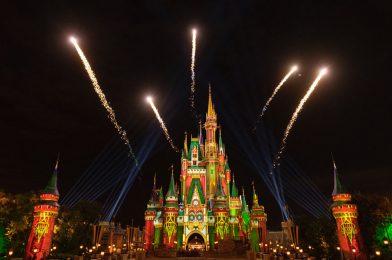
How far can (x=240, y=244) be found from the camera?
164 ft

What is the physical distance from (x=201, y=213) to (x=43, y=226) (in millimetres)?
30743

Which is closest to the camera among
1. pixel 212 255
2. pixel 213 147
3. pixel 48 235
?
pixel 48 235

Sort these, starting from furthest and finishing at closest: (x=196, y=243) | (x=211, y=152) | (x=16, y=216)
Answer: (x=211, y=152)
(x=196, y=243)
(x=16, y=216)

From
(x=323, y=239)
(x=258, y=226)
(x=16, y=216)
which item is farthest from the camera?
(x=258, y=226)

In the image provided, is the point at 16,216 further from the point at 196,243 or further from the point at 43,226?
the point at 196,243

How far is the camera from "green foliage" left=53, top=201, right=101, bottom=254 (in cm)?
4966

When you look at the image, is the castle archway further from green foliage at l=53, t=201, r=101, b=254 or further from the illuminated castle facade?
green foliage at l=53, t=201, r=101, b=254

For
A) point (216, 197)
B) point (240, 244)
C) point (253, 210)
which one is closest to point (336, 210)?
point (240, 244)

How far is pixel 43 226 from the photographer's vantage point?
37750 mm

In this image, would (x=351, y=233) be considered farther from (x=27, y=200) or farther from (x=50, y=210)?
(x=27, y=200)

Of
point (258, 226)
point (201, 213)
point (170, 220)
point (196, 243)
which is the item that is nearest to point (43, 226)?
point (170, 220)

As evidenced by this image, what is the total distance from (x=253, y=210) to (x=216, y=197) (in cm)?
1429

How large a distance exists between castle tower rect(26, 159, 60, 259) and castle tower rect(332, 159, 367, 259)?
120ft

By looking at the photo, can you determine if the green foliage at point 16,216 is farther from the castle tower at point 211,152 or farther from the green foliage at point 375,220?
the green foliage at point 375,220
